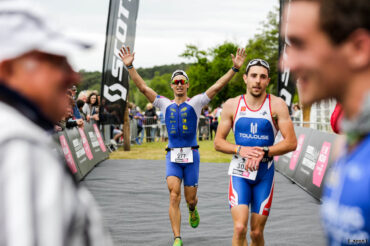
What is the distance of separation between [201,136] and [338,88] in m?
28.7

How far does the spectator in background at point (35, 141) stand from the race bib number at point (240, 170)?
12.3 ft

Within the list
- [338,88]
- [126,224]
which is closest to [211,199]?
[126,224]

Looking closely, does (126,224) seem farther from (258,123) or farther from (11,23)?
(11,23)

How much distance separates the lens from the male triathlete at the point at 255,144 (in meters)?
4.96

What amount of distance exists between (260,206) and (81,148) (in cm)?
866

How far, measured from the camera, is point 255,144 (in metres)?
5.25

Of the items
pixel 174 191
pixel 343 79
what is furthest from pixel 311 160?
pixel 343 79

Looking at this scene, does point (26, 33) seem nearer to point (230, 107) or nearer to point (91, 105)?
point (230, 107)

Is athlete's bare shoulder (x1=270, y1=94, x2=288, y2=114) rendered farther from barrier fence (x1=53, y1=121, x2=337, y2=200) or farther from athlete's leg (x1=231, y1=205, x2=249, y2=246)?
barrier fence (x1=53, y1=121, x2=337, y2=200)

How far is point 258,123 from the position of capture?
5.23 metres

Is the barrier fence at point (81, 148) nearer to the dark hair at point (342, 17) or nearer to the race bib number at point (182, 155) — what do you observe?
the race bib number at point (182, 155)

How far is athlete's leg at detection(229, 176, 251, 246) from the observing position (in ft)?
15.4

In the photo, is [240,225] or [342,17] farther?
[240,225]

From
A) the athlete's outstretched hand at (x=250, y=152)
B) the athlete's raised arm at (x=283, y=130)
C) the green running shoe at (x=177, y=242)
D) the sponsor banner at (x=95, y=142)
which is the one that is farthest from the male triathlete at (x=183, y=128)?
the sponsor banner at (x=95, y=142)
